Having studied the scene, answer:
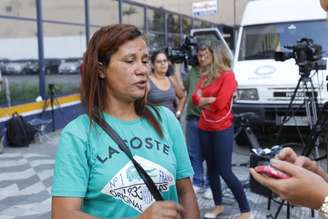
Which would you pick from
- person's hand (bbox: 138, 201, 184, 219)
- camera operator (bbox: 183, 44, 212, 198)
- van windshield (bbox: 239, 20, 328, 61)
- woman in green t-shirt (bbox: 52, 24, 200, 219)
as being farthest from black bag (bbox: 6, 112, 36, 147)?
person's hand (bbox: 138, 201, 184, 219)

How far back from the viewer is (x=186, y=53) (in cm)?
554

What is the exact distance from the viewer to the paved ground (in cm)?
493

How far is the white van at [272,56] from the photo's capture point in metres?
7.60

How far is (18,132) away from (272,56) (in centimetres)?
465

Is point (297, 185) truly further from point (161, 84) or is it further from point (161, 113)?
point (161, 84)

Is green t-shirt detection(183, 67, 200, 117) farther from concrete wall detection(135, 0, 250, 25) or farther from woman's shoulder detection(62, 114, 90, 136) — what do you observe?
concrete wall detection(135, 0, 250, 25)

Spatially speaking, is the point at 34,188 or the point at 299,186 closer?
the point at 299,186

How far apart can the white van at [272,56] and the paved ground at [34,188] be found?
90 cm

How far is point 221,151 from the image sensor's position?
174 inches

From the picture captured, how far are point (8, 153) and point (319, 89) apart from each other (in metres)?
5.12

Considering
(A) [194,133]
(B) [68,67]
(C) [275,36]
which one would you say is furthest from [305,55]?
(B) [68,67]

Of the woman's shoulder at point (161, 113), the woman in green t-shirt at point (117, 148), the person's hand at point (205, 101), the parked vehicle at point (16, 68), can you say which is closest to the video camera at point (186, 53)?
the person's hand at point (205, 101)

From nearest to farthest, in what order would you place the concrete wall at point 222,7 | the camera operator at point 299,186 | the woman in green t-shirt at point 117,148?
the camera operator at point 299,186 → the woman in green t-shirt at point 117,148 → the concrete wall at point 222,7

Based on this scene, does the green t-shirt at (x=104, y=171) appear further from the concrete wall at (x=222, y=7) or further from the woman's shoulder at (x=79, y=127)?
the concrete wall at (x=222, y=7)
